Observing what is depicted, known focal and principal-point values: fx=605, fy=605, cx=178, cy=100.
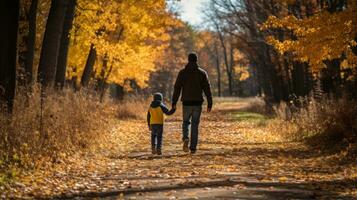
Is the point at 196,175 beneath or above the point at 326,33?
beneath

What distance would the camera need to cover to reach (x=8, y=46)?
39.4 feet

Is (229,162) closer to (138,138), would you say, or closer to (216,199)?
(216,199)

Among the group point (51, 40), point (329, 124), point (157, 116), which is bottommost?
point (329, 124)

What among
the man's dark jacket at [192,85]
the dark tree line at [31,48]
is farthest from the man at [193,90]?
the dark tree line at [31,48]

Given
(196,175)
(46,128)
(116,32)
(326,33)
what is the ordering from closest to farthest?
1. (196,175)
2. (46,128)
3. (326,33)
4. (116,32)

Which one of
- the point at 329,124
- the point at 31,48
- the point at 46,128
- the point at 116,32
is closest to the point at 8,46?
the point at 46,128

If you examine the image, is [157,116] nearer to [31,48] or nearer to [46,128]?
[46,128]

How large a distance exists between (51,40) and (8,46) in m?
5.68

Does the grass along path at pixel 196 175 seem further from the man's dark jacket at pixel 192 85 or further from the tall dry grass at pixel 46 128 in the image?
the man's dark jacket at pixel 192 85

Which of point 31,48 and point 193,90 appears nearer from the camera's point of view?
point 193,90

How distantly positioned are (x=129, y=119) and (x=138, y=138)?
969 centimetres

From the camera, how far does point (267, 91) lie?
44.1m

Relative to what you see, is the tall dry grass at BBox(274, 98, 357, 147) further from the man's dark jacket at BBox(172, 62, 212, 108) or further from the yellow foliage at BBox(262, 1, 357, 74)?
the man's dark jacket at BBox(172, 62, 212, 108)

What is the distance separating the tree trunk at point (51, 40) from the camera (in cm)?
1755
